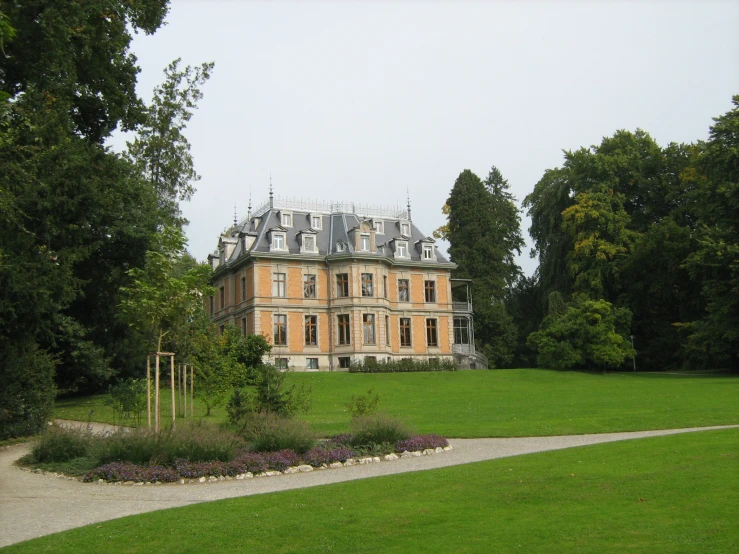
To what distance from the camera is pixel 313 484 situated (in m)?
A: 11.8

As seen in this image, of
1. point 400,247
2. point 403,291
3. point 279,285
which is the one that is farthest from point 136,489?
point 400,247

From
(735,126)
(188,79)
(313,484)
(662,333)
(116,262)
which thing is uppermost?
(188,79)

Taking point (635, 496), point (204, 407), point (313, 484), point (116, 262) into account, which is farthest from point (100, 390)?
point (635, 496)

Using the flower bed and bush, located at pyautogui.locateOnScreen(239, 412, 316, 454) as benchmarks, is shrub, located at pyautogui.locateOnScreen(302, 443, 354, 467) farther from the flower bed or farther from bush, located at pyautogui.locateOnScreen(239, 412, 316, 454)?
bush, located at pyautogui.locateOnScreen(239, 412, 316, 454)

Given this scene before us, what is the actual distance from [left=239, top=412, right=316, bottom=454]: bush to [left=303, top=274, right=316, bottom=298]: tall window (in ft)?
96.5

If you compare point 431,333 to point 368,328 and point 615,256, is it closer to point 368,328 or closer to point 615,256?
point 368,328

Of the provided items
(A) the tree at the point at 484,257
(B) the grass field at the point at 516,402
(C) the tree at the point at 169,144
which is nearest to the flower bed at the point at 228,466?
(B) the grass field at the point at 516,402

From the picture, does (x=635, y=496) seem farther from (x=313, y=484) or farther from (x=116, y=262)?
(x=116, y=262)

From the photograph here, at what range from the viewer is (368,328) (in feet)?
146

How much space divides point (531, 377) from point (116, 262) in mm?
21207

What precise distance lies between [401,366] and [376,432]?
2589 cm

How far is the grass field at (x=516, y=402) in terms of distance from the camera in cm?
1838

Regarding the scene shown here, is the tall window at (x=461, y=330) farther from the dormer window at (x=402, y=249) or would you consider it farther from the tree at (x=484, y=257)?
the dormer window at (x=402, y=249)

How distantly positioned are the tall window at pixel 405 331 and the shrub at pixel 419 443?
31.4 metres
